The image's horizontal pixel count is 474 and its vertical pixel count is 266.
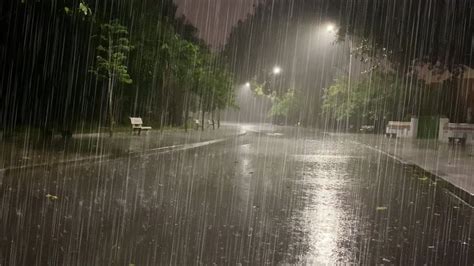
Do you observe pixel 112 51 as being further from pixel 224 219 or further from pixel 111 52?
pixel 224 219

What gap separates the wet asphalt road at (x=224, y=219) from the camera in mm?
5532

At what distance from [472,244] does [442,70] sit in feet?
82.1

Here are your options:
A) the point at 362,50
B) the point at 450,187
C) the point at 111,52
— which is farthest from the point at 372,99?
the point at 450,187

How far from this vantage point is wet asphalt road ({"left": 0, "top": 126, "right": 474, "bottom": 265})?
5532mm

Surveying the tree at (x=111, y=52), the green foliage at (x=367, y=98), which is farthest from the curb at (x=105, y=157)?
the green foliage at (x=367, y=98)

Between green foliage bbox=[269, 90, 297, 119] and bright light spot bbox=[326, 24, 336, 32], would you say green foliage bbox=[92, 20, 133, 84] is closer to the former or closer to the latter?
bright light spot bbox=[326, 24, 336, 32]

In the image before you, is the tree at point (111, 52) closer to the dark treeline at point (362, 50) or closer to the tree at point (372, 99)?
the dark treeline at point (362, 50)

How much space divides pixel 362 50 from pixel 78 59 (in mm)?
13721

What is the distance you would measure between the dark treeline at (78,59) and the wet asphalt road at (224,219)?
3625 mm

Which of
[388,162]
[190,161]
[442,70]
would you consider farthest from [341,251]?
[442,70]

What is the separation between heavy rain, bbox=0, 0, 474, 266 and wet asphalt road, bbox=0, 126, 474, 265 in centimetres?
4

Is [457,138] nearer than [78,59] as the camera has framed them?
No

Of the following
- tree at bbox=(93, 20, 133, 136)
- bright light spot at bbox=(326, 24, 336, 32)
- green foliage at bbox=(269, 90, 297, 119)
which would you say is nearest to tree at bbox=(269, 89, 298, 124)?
green foliage at bbox=(269, 90, 297, 119)

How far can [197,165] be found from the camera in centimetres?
1523
